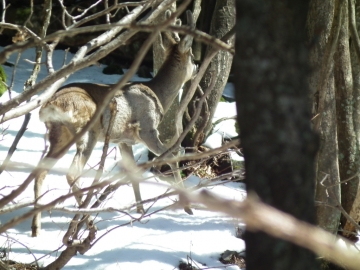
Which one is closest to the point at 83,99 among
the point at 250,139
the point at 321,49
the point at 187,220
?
Answer: the point at 187,220

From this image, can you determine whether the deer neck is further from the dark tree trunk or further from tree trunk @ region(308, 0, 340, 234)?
the dark tree trunk

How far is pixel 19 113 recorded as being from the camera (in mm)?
3082

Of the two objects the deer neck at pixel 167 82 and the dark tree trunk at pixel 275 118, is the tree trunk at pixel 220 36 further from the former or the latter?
the dark tree trunk at pixel 275 118

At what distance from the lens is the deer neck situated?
283 inches

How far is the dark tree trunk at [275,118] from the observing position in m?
1.40

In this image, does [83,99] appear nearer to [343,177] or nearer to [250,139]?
[343,177]

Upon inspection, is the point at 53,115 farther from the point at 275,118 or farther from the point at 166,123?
the point at 275,118

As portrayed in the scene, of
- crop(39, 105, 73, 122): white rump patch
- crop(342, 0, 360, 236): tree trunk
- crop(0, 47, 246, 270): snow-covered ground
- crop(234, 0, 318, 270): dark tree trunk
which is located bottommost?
crop(0, 47, 246, 270): snow-covered ground

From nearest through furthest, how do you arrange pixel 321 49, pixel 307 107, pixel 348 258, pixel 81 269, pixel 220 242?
pixel 348 258 → pixel 307 107 → pixel 321 49 → pixel 81 269 → pixel 220 242

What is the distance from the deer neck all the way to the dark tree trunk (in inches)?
224

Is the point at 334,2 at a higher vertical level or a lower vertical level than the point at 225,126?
higher

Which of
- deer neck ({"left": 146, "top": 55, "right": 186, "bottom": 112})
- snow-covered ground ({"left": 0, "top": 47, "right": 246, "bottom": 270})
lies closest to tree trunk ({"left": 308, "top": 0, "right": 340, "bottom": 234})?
snow-covered ground ({"left": 0, "top": 47, "right": 246, "bottom": 270})

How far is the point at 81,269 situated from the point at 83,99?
6.23ft

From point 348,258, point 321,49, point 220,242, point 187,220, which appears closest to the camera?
point 348,258
